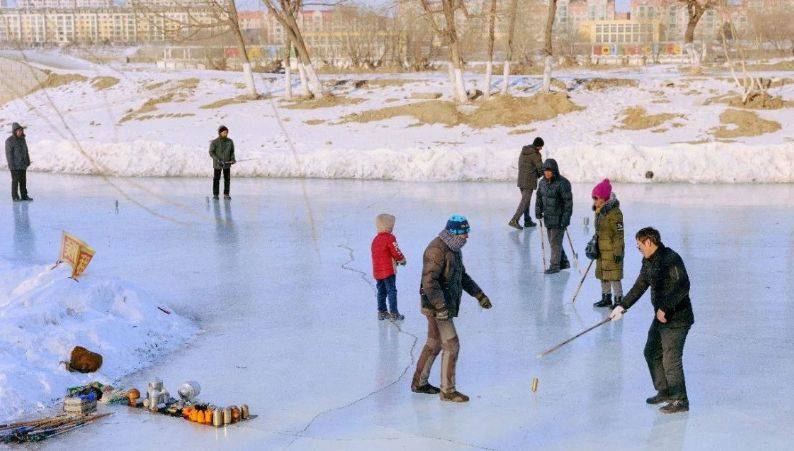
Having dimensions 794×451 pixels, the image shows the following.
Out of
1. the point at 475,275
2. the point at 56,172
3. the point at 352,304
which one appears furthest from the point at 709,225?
the point at 56,172

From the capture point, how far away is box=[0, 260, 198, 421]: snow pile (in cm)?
794

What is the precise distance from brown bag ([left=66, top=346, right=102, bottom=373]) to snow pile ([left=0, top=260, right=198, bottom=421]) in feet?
0.22

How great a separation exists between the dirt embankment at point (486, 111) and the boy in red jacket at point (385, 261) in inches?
902

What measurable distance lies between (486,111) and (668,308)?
27.3 metres

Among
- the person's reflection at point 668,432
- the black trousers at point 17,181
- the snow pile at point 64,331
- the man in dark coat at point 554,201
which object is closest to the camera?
the person's reflection at point 668,432

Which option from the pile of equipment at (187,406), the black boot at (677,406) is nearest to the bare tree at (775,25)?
the black boot at (677,406)

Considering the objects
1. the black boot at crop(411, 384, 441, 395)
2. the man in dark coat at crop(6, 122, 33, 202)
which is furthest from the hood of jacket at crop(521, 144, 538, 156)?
the man in dark coat at crop(6, 122, 33, 202)

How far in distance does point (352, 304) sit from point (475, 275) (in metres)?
2.25

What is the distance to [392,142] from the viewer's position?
3123 centimetres

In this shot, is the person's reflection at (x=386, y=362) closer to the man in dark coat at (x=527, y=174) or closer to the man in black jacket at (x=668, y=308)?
the man in black jacket at (x=668, y=308)

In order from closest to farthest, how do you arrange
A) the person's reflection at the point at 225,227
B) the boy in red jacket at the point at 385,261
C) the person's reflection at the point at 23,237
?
1. the boy in red jacket at the point at 385,261
2. the person's reflection at the point at 23,237
3. the person's reflection at the point at 225,227

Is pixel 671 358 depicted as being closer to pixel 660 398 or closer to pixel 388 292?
pixel 660 398

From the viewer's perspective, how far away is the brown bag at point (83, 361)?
8.40 meters

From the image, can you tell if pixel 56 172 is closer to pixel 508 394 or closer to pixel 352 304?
pixel 352 304
